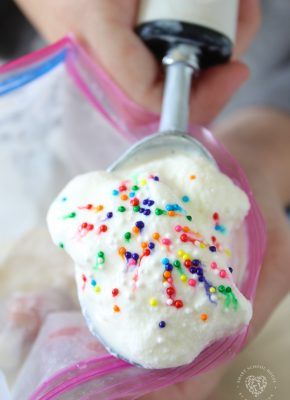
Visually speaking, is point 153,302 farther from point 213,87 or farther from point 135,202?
point 213,87

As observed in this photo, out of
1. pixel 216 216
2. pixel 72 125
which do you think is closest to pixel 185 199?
pixel 216 216

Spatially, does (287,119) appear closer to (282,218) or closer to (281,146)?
(281,146)

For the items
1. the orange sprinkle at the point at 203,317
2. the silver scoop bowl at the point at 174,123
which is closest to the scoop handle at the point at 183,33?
the silver scoop bowl at the point at 174,123

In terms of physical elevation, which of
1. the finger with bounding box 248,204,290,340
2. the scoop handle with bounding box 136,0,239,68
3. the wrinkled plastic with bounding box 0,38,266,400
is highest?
the scoop handle with bounding box 136,0,239,68

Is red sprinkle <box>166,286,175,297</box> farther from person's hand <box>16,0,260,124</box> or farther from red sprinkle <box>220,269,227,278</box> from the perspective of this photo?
person's hand <box>16,0,260,124</box>

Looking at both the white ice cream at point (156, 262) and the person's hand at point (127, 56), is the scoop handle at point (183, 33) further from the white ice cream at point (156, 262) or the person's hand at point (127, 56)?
the white ice cream at point (156, 262)

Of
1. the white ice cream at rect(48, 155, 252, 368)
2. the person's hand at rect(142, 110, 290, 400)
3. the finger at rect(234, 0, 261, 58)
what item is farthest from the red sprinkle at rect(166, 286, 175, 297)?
the finger at rect(234, 0, 261, 58)
